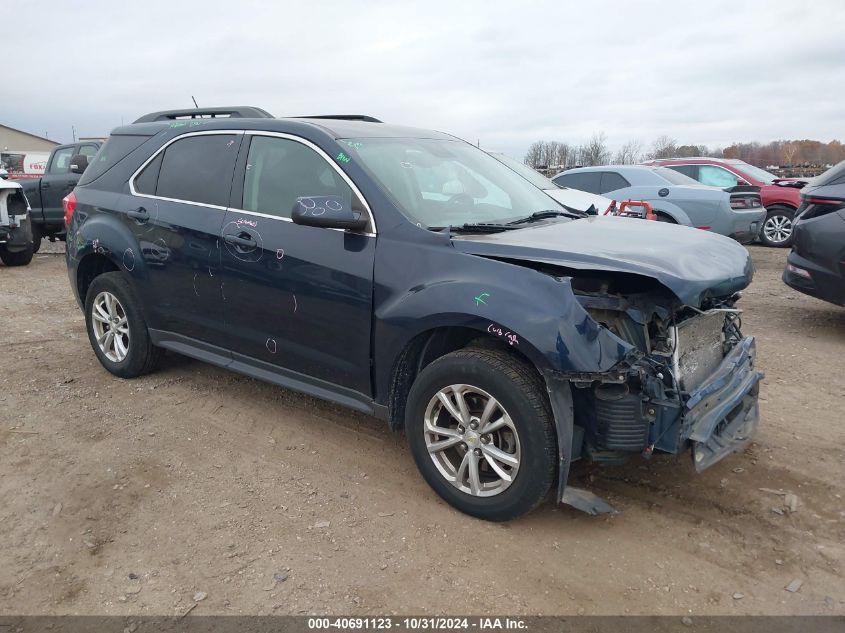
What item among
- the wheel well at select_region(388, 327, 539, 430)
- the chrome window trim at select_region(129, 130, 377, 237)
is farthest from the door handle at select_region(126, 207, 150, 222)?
the wheel well at select_region(388, 327, 539, 430)

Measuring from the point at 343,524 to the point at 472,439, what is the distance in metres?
0.76

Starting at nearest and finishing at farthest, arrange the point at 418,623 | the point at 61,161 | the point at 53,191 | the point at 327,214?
1. the point at 418,623
2. the point at 327,214
3. the point at 53,191
4. the point at 61,161

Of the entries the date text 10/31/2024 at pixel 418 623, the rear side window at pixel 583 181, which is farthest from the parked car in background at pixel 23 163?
the date text 10/31/2024 at pixel 418 623

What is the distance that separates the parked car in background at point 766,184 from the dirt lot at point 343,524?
28.5ft

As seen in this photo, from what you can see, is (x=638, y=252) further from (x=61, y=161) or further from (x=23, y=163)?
(x=23, y=163)

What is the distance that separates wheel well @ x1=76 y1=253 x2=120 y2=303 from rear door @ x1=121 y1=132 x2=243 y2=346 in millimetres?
477

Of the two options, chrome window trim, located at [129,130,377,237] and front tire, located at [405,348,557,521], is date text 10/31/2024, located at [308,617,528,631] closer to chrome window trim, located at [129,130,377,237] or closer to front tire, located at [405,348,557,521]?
front tire, located at [405,348,557,521]

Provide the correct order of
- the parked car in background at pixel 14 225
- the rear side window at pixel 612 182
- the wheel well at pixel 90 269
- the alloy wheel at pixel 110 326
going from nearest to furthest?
the alloy wheel at pixel 110 326 < the wheel well at pixel 90 269 < the parked car in background at pixel 14 225 < the rear side window at pixel 612 182

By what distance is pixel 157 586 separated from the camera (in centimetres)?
282

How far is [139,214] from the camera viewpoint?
4.65 metres

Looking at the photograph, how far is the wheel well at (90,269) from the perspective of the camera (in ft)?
16.8

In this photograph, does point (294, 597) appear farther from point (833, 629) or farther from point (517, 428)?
point (833, 629)

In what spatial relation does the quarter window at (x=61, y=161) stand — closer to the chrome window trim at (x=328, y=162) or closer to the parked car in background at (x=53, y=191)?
the parked car in background at (x=53, y=191)

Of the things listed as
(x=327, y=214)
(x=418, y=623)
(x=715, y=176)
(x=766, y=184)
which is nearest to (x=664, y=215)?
(x=715, y=176)
